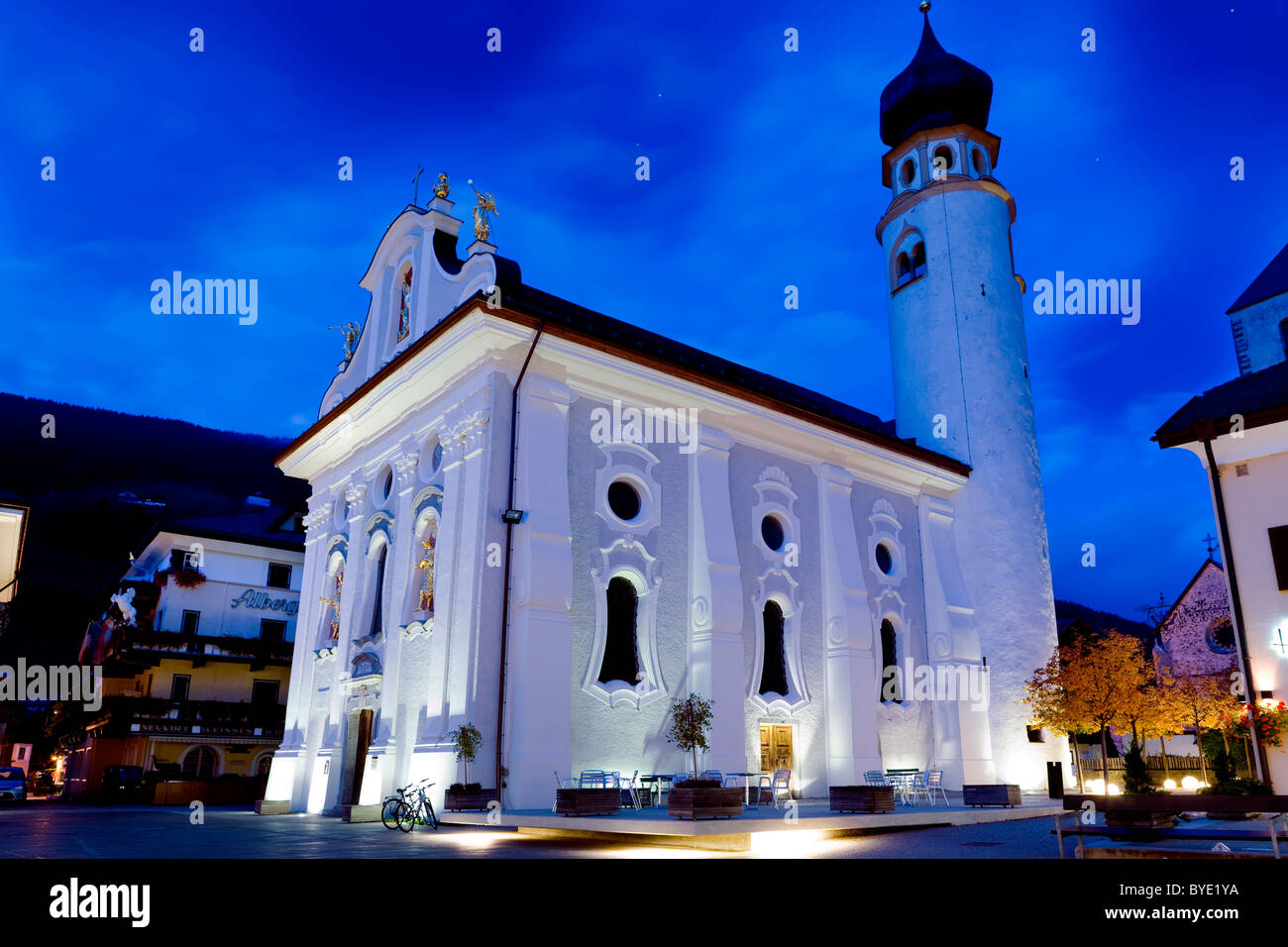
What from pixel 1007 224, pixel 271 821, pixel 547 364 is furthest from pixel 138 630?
pixel 1007 224

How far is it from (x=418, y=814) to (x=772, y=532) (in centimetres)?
1146

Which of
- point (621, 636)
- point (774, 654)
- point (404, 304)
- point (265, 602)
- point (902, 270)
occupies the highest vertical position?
point (902, 270)

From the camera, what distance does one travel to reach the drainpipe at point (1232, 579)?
63.4 ft

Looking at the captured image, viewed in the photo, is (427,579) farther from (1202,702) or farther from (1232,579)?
(1202,702)

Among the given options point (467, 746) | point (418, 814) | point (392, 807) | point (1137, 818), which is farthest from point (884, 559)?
point (418, 814)

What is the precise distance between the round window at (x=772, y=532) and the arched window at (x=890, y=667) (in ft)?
14.3

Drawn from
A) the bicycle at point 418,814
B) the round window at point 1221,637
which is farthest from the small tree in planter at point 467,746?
the round window at point 1221,637

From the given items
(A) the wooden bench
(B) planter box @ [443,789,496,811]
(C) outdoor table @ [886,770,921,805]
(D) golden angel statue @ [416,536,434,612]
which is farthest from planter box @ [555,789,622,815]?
(C) outdoor table @ [886,770,921,805]

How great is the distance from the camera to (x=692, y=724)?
16328 mm

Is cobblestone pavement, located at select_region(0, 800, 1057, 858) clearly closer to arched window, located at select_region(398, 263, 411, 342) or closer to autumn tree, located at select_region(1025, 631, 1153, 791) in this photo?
autumn tree, located at select_region(1025, 631, 1153, 791)

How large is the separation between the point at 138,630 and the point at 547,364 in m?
22.9
